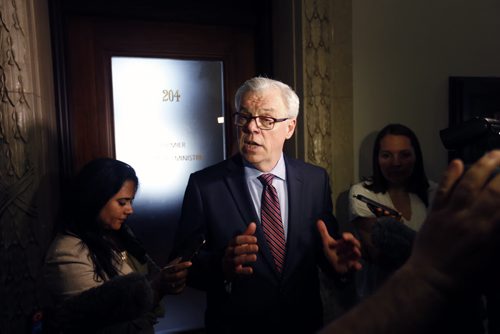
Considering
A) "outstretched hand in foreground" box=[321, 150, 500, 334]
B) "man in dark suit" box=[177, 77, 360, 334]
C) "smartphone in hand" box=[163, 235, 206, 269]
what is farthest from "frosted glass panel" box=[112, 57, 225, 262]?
"outstretched hand in foreground" box=[321, 150, 500, 334]

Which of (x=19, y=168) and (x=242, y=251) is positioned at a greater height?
(x=19, y=168)

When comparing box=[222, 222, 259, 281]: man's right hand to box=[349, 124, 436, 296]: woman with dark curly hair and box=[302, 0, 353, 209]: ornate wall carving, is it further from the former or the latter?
box=[302, 0, 353, 209]: ornate wall carving

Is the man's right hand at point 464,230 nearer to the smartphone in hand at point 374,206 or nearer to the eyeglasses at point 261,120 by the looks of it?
the smartphone in hand at point 374,206

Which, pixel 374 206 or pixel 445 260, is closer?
pixel 445 260

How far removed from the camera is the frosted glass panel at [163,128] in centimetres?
214

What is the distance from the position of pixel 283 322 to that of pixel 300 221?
38cm

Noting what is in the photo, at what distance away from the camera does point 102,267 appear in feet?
4.28

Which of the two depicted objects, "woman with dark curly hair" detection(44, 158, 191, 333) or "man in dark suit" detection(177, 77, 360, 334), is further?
"man in dark suit" detection(177, 77, 360, 334)

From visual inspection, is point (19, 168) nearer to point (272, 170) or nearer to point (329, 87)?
point (272, 170)

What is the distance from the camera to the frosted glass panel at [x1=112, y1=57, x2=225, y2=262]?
2.14 metres

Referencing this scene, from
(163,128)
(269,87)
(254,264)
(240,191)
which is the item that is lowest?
(254,264)

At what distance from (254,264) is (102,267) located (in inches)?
21.3

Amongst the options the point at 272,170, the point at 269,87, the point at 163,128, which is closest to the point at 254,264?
the point at 272,170

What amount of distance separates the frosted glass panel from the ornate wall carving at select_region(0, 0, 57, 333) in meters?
0.51
